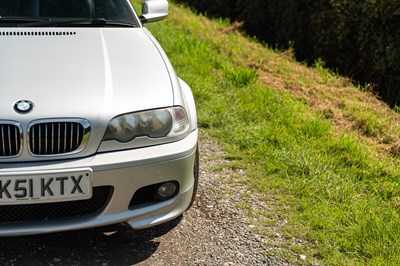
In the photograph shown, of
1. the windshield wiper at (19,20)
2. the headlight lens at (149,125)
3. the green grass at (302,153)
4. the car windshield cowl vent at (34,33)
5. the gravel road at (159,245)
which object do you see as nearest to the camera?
the headlight lens at (149,125)

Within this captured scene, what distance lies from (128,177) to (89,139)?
0.84 ft

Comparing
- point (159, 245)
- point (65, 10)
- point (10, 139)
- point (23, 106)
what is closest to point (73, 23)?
point (65, 10)

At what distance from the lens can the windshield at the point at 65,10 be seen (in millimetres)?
4004

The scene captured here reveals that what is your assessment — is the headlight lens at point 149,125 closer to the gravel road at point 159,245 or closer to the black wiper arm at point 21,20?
the gravel road at point 159,245

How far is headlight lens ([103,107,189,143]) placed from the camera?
306 cm

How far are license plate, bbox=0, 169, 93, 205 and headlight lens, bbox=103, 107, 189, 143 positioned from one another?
253mm

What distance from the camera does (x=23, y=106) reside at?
2.96m

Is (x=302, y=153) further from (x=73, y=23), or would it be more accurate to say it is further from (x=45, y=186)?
(x=45, y=186)

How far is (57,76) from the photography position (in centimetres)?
324

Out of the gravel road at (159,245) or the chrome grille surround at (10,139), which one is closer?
the chrome grille surround at (10,139)

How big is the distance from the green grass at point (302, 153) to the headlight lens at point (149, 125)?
36.1 inches

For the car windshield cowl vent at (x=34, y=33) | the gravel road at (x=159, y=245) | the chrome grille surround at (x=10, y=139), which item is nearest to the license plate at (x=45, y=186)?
the chrome grille surround at (x=10, y=139)

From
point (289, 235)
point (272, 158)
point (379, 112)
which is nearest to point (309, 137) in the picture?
point (272, 158)

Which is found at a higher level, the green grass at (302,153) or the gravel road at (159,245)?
the green grass at (302,153)
